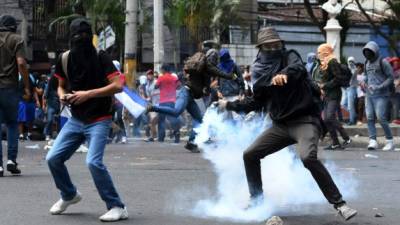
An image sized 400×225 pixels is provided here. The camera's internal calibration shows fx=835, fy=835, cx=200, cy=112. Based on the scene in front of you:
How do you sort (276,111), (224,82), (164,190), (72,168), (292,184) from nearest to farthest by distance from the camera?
(276,111) → (292,184) → (164,190) → (72,168) → (224,82)

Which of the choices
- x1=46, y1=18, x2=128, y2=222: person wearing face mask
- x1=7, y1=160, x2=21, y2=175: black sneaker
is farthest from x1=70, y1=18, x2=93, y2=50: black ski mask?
x1=7, y1=160, x2=21, y2=175: black sneaker

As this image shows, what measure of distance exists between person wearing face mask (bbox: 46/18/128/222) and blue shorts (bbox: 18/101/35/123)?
492 inches

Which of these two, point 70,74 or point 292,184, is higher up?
point 70,74

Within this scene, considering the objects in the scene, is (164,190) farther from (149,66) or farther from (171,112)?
(149,66)

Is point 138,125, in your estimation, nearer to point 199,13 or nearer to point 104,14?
point 199,13

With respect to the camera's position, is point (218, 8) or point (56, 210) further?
point (218, 8)

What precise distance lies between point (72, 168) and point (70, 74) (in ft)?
14.5

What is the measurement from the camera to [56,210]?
7.38 meters

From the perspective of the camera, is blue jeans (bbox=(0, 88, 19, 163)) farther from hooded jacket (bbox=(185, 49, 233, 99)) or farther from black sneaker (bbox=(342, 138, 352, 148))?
black sneaker (bbox=(342, 138, 352, 148))

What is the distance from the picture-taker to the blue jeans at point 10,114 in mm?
9969

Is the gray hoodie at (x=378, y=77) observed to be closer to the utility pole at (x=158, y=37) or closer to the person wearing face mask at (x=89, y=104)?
the person wearing face mask at (x=89, y=104)

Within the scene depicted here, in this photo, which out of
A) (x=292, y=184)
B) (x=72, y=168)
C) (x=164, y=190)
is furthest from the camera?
(x=72, y=168)

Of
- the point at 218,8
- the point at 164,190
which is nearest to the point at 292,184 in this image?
the point at 164,190

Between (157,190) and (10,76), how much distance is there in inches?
95.5
